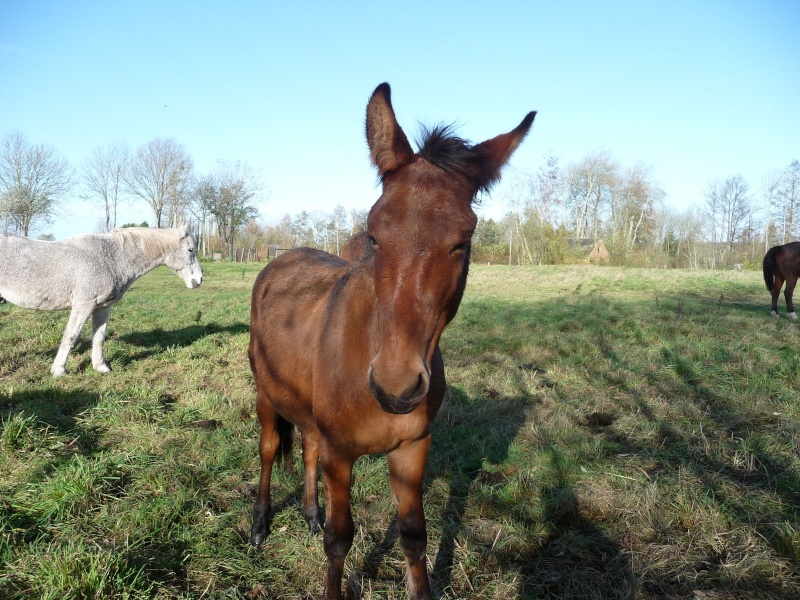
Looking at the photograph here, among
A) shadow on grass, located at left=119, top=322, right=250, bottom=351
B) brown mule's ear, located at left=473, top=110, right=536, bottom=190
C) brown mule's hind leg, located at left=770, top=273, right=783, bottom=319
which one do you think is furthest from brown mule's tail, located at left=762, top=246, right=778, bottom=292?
brown mule's ear, located at left=473, top=110, right=536, bottom=190

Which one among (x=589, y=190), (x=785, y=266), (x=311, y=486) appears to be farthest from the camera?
(x=589, y=190)

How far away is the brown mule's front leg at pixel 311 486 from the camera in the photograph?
10.4 feet

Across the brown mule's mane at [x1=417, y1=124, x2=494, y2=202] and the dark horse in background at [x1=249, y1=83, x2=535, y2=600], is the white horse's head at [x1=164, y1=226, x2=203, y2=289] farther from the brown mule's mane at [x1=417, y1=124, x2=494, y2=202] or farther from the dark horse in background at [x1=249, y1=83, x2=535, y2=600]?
the brown mule's mane at [x1=417, y1=124, x2=494, y2=202]

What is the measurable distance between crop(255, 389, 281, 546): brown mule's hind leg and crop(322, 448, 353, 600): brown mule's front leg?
85cm

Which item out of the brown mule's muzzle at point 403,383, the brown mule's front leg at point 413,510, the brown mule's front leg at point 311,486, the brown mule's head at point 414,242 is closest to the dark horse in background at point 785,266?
the brown mule's front leg at point 311,486

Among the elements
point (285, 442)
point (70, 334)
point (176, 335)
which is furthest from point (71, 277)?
point (285, 442)

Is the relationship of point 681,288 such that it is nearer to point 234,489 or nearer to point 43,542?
point 234,489

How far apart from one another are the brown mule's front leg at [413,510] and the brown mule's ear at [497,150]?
131 centimetres

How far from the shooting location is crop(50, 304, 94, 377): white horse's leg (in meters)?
6.38

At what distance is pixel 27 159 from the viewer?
3559 centimetres

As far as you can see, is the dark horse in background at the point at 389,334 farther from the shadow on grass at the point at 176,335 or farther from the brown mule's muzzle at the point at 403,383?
the shadow on grass at the point at 176,335

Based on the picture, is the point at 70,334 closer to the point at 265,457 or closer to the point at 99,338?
the point at 99,338

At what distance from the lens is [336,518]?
7.73 feet

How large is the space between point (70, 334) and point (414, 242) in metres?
6.87
